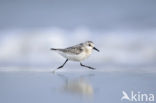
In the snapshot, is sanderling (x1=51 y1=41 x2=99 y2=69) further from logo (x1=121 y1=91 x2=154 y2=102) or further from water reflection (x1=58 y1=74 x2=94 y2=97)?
logo (x1=121 y1=91 x2=154 y2=102)

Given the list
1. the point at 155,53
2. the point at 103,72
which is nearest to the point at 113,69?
the point at 103,72

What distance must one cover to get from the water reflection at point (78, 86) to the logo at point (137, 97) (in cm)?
26

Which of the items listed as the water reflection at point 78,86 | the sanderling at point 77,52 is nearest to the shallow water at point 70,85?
the water reflection at point 78,86

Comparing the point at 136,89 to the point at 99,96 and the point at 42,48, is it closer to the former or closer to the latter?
the point at 99,96

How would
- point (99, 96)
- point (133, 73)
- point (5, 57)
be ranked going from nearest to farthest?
point (99, 96) < point (133, 73) < point (5, 57)

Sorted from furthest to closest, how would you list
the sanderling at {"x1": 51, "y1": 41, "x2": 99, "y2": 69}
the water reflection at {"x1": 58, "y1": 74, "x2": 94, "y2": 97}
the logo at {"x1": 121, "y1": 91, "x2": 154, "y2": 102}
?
1. the sanderling at {"x1": 51, "y1": 41, "x2": 99, "y2": 69}
2. the water reflection at {"x1": 58, "y1": 74, "x2": 94, "y2": 97}
3. the logo at {"x1": 121, "y1": 91, "x2": 154, "y2": 102}

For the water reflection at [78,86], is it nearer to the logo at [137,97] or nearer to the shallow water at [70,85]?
the shallow water at [70,85]

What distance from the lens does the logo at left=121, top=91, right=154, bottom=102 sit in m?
4.16

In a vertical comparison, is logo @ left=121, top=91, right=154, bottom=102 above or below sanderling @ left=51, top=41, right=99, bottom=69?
below

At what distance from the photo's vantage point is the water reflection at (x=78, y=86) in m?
4.38

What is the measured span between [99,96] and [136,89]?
43cm

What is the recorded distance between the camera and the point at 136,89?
4.55 m

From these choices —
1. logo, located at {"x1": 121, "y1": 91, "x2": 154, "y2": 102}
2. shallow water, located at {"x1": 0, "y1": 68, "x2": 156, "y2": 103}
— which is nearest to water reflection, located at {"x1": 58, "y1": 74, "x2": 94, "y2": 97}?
shallow water, located at {"x1": 0, "y1": 68, "x2": 156, "y2": 103}

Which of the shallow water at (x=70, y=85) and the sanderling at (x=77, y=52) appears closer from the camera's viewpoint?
the shallow water at (x=70, y=85)
